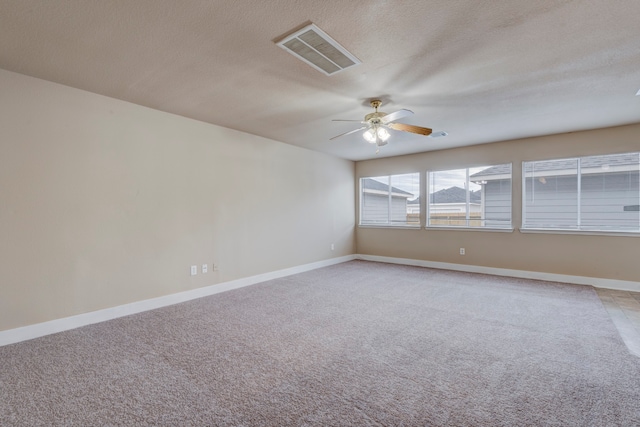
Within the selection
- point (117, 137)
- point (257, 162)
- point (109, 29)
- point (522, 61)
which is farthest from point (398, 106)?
point (117, 137)

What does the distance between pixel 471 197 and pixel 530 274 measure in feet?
5.56

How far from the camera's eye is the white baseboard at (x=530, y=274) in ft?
14.6

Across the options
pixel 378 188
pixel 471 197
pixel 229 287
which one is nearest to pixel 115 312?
pixel 229 287

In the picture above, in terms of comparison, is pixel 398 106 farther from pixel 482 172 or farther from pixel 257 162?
pixel 482 172

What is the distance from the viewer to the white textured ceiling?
192 cm

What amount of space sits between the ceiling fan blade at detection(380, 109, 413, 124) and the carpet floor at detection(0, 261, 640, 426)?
2.25 metres

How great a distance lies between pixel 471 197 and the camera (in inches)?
228

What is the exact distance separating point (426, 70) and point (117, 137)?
3.46 m

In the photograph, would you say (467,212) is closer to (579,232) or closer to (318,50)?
(579,232)

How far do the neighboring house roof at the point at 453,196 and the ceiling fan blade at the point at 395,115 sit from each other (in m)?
3.31

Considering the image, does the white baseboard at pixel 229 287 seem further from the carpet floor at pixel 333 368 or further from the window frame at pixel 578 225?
the window frame at pixel 578 225

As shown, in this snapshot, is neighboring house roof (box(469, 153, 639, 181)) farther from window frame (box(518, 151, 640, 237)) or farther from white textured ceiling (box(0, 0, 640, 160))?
white textured ceiling (box(0, 0, 640, 160))

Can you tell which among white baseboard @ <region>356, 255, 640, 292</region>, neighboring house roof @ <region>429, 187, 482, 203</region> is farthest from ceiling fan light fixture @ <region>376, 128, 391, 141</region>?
white baseboard @ <region>356, 255, 640, 292</region>

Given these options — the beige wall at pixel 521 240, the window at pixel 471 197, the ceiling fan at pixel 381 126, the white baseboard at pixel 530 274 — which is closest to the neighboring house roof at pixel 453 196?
the window at pixel 471 197
